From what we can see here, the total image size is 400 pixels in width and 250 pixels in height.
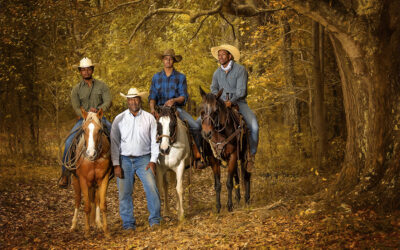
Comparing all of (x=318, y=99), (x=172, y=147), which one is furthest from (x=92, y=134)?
(x=318, y=99)

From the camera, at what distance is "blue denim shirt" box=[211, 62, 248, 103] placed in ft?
28.5

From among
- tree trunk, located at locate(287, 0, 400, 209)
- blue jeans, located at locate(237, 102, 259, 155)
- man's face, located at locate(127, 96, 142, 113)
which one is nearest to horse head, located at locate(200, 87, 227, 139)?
blue jeans, located at locate(237, 102, 259, 155)

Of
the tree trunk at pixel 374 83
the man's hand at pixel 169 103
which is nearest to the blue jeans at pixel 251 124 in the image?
the man's hand at pixel 169 103

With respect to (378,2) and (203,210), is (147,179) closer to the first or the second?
(203,210)

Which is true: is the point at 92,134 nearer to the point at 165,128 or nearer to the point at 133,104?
the point at 133,104

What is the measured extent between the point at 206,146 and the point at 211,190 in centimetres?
388

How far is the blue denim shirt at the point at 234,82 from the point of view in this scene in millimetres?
8688

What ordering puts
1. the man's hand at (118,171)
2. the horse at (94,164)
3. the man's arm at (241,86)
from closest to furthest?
the horse at (94,164) → the man's hand at (118,171) → the man's arm at (241,86)

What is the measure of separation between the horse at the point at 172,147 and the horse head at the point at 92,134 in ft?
3.53

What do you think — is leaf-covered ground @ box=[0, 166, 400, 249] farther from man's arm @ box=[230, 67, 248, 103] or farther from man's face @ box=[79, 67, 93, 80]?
man's face @ box=[79, 67, 93, 80]

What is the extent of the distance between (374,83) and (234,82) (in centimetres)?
298

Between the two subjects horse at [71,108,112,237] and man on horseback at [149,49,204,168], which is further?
man on horseback at [149,49,204,168]

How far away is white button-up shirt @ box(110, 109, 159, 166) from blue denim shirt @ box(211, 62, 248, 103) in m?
1.91

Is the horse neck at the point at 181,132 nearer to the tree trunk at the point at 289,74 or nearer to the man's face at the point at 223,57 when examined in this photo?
the man's face at the point at 223,57
